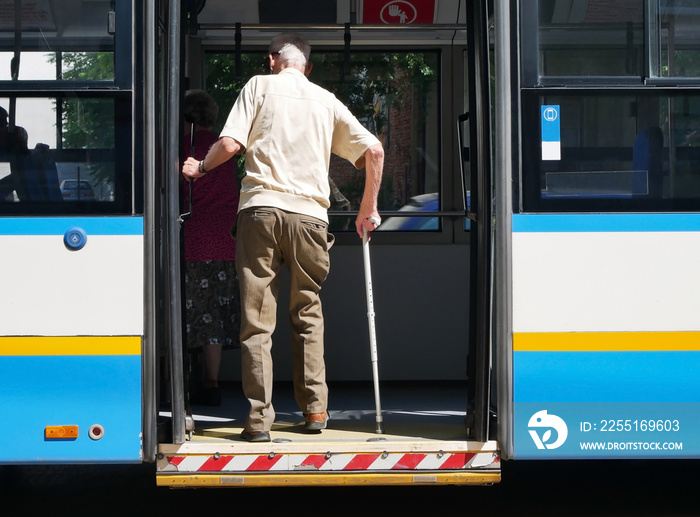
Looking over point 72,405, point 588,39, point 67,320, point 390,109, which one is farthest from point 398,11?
point 72,405

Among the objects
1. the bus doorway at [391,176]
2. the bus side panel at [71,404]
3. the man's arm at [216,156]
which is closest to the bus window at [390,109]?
the bus doorway at [391,176]

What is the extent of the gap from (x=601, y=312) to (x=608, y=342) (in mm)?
134

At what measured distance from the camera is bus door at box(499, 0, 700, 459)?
420 centimetres

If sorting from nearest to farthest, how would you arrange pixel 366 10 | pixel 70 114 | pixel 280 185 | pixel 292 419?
1. pixel 70 114
2. pixel 280 185
3. pixel 292 419
4. pixel 366 10

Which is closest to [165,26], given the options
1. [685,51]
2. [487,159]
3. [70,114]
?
[70,114]

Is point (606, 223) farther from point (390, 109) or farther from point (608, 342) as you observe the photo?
point (390, 109)

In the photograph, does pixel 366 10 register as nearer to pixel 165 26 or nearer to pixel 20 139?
pixel 165 26

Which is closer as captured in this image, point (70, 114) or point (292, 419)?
point (70, 114)

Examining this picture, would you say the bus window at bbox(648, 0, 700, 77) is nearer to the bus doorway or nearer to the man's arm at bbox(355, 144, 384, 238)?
the man's arm at bbox(355, 144, 384, 238)

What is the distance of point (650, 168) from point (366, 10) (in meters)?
2.66

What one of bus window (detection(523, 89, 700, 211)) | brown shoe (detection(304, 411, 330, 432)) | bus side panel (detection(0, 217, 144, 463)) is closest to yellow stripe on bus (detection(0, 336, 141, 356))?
bus side panel (detection(0, 217, 144, 463))

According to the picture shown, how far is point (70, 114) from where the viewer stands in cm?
412

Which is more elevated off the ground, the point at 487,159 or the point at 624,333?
the point at 487,159

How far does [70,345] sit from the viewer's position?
4148 millimetres
